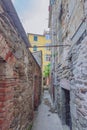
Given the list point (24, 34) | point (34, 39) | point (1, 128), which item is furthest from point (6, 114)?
point (34, 39)

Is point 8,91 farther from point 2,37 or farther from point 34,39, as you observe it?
point 34,39

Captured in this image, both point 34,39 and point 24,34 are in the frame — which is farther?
point 34,39

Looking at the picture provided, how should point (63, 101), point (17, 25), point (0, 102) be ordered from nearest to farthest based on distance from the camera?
1. point (0, 102)
2. point (17, 25)
3. point (63, 101)

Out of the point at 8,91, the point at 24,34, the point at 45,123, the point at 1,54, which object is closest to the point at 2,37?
the point at 1,54

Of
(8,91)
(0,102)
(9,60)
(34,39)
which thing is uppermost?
(34,39)

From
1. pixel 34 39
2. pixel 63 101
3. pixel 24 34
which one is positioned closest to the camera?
pixel 24 34

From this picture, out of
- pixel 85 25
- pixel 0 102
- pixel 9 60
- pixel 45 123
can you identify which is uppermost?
pixel 85 25

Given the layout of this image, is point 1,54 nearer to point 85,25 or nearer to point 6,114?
point 6,114

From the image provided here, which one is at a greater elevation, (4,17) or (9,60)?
(4,17)

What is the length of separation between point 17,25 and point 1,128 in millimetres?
1962

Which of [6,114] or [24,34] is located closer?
[6,114]

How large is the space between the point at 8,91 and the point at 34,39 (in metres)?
Result: 26.6

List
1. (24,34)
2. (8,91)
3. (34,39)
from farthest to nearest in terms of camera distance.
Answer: (34,39) → (24,34) → (8,91)

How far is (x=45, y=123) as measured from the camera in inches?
222
